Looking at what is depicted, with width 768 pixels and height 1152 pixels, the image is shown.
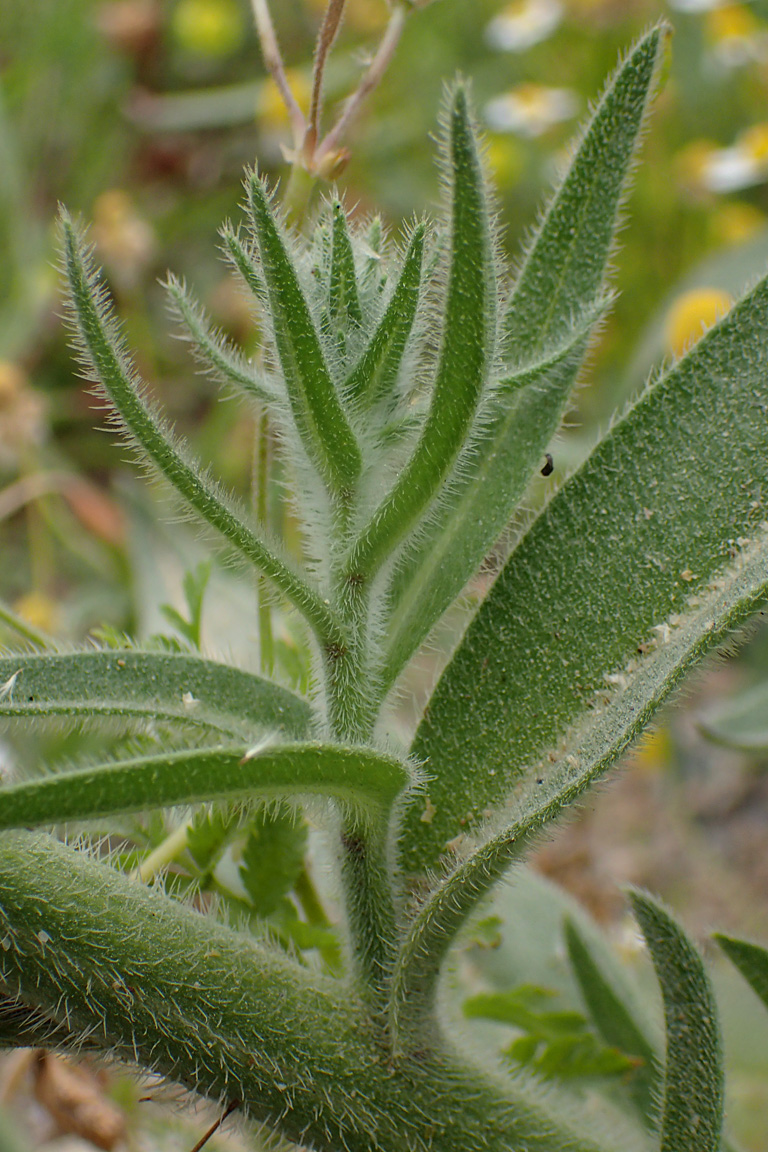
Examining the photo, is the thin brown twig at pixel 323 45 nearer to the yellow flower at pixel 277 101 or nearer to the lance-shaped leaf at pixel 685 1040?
the lance-shaped leaf at pixel 685 1040

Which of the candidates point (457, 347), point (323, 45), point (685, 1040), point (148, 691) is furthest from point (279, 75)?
point (685, 1040)

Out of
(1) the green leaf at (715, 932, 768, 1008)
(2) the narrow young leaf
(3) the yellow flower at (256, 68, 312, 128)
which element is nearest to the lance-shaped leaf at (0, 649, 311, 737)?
(2) the narrow young leaf

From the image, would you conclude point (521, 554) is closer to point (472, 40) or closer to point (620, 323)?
point (620, 323)

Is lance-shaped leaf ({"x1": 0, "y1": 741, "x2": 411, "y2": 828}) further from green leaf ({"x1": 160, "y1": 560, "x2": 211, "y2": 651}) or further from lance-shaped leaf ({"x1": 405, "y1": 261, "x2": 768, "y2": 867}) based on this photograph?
green leaf ({"x1": 160, "y1": 560, "x2": 211, "y2": 651})

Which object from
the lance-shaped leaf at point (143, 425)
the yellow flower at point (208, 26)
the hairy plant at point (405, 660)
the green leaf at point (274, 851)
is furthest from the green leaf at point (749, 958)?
the yellow flower at point (208, 26)

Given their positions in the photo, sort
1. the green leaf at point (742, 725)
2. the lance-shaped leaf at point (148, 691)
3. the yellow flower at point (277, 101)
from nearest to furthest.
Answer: the lance-shaped leaf at point (148, 691) → the green leaf at point (742, 725) → the yellow flower at point (277, 101)

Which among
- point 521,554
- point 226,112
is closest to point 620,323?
point 226,112
